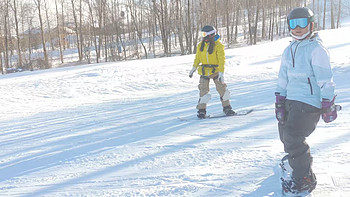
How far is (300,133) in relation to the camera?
93.1 inches

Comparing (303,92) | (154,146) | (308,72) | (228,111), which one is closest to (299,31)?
(308,72)

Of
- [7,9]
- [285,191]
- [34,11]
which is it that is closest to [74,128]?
[285,191]

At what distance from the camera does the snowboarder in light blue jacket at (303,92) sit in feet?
7.45

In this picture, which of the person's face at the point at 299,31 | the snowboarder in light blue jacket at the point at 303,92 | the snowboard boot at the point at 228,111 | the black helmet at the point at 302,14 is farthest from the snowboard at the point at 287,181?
the snowboard boot at the point at 228,111

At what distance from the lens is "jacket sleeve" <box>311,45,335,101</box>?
221 cm

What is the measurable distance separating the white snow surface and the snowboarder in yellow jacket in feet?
1.39

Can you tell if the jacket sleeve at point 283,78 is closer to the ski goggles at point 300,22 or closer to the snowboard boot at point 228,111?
the ski goggles at point 300,22

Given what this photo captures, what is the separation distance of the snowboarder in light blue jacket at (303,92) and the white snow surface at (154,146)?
279 mm

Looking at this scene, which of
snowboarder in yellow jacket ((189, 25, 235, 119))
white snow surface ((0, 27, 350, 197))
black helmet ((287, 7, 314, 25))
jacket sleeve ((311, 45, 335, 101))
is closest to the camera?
jacket sleeve ((311, 45, 335, 101))

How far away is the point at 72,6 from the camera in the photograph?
28984mm

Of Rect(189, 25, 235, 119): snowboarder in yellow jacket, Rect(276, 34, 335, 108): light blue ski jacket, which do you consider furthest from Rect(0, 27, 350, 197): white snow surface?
Rect(276, 34, 335, 108): light blue ski jacket

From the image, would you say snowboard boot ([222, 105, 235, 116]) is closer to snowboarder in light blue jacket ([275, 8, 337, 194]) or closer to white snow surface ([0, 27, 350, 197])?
white snow surface ([0, 27, 350, 197])

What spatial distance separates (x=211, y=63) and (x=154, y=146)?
6.78ft

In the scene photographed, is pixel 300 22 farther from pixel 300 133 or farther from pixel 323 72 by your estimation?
pixel 300 133
